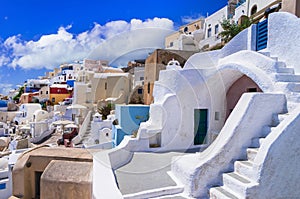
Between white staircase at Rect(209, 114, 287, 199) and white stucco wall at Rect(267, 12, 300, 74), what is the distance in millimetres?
2600

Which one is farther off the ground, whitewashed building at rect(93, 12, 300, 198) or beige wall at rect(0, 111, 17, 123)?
whitewashed building at rect(93, 12, 300, 198)

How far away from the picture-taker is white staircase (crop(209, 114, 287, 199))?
12.6 ft

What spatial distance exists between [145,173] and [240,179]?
245cm

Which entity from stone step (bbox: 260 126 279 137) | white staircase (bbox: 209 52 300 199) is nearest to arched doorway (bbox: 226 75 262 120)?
white staircase (bbox: 209 52 300 199)

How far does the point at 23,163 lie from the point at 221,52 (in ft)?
27.0

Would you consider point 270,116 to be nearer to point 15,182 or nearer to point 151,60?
point 15,182

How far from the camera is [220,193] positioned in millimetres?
4094

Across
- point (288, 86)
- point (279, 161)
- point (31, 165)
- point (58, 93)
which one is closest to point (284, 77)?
point (288, 86)

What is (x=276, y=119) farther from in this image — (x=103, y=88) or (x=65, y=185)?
(x=103, y=88)

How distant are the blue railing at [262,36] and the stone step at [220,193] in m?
5.48

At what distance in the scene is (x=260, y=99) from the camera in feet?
15.4

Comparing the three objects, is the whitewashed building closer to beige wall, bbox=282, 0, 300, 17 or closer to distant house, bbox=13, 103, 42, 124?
beige wall, bbox=282, 0, 300, 17

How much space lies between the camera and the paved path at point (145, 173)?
486 centimetres

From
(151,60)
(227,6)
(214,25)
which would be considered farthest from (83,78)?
(227,6)
